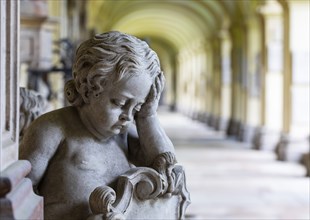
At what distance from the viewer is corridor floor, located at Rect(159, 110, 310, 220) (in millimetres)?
6967

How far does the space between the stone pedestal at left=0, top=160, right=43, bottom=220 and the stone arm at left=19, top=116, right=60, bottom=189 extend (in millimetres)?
192

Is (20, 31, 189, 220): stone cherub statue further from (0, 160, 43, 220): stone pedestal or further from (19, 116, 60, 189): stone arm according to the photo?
(0, 160, 43, 220): stone pedestal

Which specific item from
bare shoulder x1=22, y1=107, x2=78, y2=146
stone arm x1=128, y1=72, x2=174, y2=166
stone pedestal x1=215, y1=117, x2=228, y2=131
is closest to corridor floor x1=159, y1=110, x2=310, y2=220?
stone arm x1=128, y1=72, x2=174, y2=166

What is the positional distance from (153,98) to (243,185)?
704 centimetres

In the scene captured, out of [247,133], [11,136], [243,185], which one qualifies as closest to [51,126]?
[11,136]

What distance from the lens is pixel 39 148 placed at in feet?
8.13

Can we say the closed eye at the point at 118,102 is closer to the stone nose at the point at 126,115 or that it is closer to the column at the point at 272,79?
the stone nose at the point at 126,115

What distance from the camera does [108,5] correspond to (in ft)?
81.1

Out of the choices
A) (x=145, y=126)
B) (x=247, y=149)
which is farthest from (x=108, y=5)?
(x=145, y=126)

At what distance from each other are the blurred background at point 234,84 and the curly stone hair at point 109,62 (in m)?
3.34

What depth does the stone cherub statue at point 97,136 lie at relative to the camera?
2.42 m

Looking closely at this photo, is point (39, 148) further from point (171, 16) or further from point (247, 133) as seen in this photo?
point (171, 16)

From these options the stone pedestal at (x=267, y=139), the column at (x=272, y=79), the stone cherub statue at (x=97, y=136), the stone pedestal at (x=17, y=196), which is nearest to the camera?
the stone pedestal at (x=17, y=196)

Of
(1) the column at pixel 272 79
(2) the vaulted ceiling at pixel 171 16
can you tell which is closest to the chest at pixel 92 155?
(1) the column at pixel 272 79
